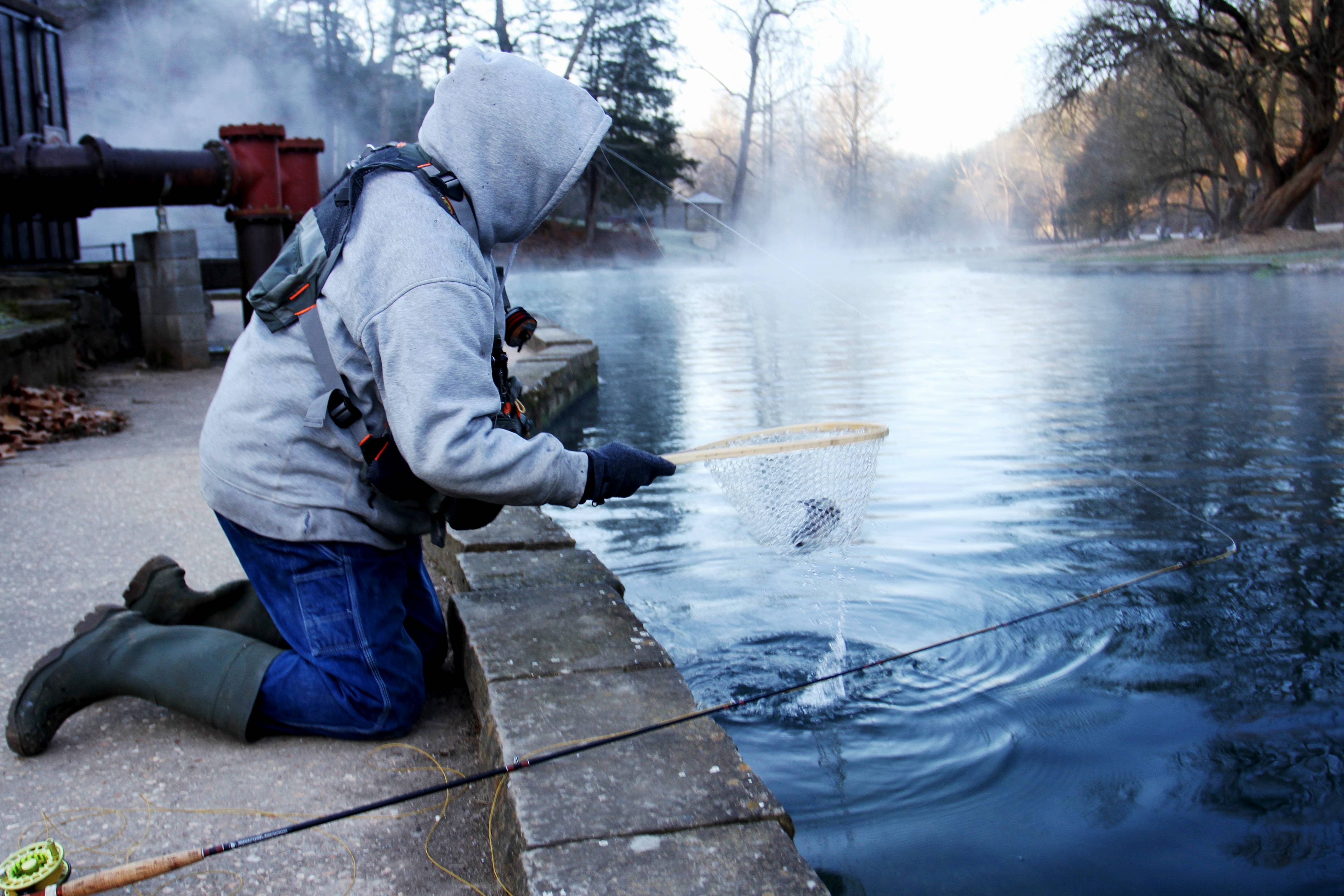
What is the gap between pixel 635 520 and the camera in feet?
19.4

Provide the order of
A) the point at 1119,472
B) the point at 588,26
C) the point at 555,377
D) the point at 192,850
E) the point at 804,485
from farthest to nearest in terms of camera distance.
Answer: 1. the point at 588,26
2. the point at 555,377
3. the point at 1119,472
4. the point at 804,485
5. the point at 192,850

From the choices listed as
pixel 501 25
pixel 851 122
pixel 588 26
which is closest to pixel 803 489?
pixel 588 26

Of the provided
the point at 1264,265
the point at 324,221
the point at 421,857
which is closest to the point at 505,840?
the point at 421,857

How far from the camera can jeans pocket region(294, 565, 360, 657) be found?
8.73 feet

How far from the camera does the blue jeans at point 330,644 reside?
8.65 ft

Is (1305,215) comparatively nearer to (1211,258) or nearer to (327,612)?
(1211,258)

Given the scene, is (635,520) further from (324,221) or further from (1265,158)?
(1265,158)

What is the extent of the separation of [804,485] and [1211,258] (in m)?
27.7

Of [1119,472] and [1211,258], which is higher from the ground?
[1211,258]

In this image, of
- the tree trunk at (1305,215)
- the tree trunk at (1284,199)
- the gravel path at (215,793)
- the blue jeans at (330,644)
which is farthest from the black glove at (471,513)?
the tree trunk at (1305,215)

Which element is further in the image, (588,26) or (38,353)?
(588,26)

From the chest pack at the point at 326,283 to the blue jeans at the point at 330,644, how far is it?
0.84ft

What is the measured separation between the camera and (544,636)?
3.01 metres

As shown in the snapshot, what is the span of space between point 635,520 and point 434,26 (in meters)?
29.0
